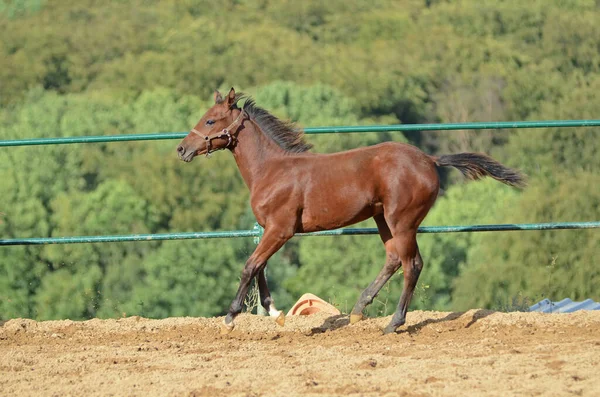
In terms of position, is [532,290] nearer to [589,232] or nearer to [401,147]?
[589,232]

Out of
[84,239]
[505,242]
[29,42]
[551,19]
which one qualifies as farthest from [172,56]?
[84,239]

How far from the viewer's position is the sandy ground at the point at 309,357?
4867 mm

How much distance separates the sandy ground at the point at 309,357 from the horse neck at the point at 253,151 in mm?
1137

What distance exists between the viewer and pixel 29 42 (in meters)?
59.3

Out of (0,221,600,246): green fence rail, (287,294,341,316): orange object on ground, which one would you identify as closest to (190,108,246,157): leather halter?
(0,221,600,246): green fence rail

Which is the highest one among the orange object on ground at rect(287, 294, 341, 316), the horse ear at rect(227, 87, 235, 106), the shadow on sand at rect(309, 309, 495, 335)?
the horse ear at rect(227, 87, 235, 106)

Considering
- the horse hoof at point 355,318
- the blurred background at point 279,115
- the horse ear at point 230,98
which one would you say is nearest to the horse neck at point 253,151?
the horse ear at point 230,98

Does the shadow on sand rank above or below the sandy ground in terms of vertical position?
below

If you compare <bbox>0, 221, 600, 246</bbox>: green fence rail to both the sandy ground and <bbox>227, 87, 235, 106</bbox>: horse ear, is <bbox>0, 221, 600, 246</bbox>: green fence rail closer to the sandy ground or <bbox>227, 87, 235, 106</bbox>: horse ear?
the sandy ground

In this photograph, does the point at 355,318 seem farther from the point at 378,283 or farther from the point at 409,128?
the point at 409,128

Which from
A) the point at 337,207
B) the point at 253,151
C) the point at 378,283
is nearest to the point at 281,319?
the point at 378,283

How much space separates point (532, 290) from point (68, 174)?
74.7 ft

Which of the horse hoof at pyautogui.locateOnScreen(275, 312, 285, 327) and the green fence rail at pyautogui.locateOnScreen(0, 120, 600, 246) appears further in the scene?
the green fence rail at pyautogui.locateOnScreen(0, 120, 600, 246)

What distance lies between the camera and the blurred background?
32.3 metres
